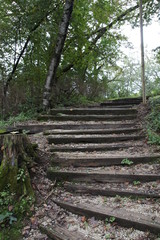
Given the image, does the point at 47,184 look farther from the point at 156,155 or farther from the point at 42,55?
the point at 42,55

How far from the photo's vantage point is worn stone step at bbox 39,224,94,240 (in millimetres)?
2074

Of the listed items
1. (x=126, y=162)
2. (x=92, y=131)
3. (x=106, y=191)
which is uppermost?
(x=92, y=131)

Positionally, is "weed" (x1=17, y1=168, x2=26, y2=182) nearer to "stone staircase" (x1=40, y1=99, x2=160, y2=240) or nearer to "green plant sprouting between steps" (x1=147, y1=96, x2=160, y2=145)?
"stone staircase" (x1=40, y1=99, x2=160, y2=240)

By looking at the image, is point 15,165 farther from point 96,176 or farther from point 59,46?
point 59,46

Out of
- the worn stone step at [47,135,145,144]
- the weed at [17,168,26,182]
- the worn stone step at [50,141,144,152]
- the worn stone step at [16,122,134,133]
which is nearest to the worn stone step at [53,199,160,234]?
the weed at [17,168,26,182]

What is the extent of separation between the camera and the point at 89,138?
4090mm

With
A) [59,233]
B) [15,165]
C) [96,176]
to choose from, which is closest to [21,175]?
[15,165]

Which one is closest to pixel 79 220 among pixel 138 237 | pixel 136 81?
pixel 138 237

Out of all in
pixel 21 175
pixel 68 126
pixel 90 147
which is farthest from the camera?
pixel 68 126

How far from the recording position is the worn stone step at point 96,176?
2.87 metres

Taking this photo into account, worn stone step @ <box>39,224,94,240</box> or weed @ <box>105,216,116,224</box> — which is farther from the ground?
weed @ <box>105,216,116,224</box>

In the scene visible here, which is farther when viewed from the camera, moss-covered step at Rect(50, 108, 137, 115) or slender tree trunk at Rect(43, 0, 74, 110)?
slender tree trunk at Rect(43, 0, 74, 110)

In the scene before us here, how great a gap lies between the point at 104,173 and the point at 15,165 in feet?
4.53

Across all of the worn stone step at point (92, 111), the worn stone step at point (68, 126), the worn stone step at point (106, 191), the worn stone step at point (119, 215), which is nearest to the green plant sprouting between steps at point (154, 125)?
the worn stone step at point (68, 126)
